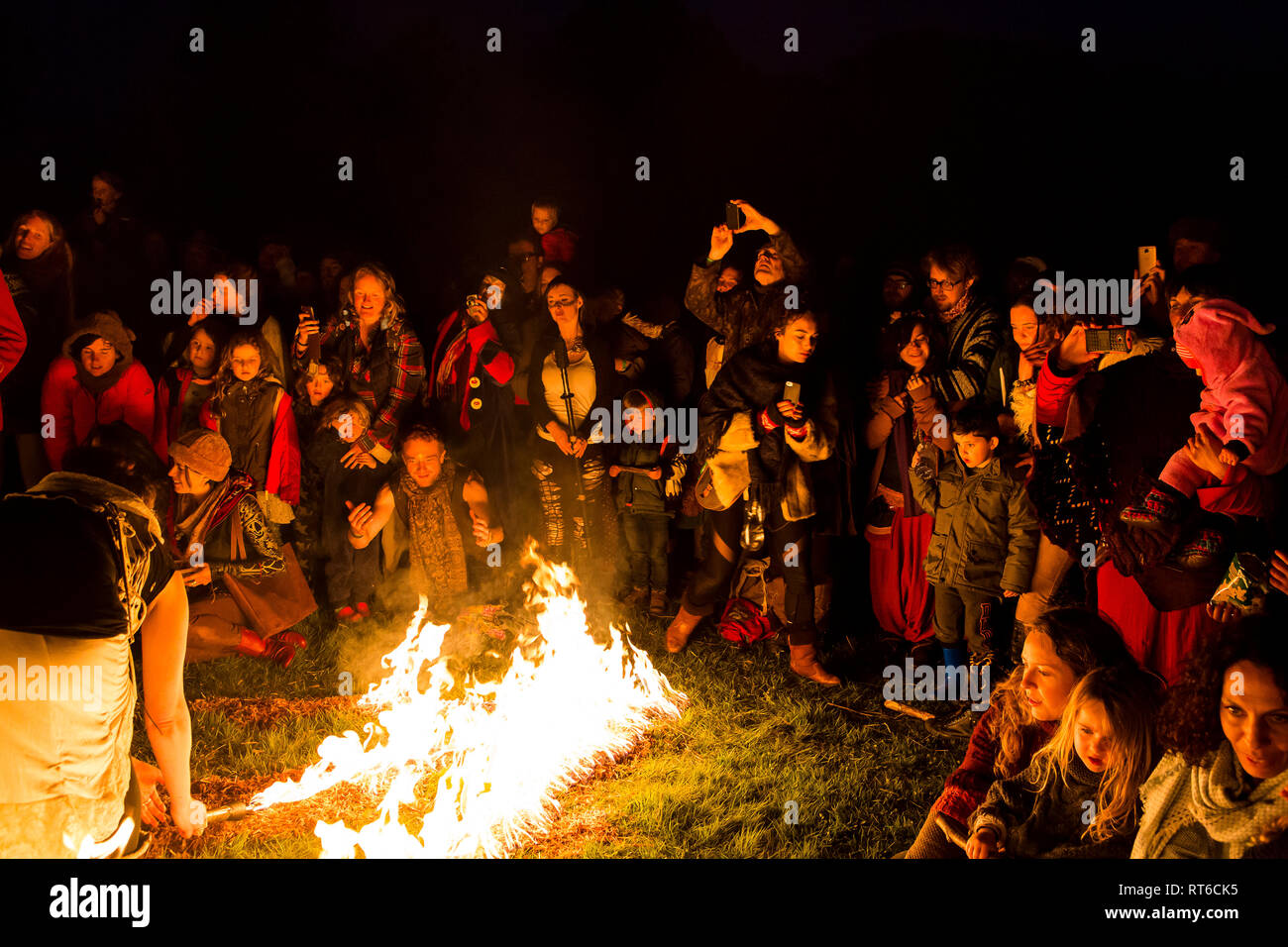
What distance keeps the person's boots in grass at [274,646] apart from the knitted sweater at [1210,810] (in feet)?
14.8

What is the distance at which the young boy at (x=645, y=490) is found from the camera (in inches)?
278

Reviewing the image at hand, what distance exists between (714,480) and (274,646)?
107 inches

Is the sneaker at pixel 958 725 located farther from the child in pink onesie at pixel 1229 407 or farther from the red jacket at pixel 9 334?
the red jacket at pixel 9 334

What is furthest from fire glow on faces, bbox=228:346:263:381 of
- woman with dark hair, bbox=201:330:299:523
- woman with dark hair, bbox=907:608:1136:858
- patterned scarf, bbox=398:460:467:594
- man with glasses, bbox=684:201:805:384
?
woman with dark hair, bbox=907:608:1136:858

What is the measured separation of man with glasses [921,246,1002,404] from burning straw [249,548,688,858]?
228 centimetres

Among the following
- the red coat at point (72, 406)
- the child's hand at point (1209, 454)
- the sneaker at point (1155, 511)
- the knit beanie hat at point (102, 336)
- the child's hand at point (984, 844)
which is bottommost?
the child's hand at point (984, 844)

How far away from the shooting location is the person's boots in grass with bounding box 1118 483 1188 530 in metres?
5.06

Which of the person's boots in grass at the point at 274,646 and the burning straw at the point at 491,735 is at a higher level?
Answer: the person's boots in grass at the point at 274,646

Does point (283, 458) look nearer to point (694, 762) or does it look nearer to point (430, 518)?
point (430, 518)

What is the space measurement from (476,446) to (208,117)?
9.28 feet

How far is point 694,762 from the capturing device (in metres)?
5.60

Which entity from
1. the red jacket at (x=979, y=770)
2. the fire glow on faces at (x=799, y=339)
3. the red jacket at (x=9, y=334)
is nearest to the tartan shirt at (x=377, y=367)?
the red jacket at (x=9, y=334)

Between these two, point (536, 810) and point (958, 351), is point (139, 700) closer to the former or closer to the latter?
point (536, 810)

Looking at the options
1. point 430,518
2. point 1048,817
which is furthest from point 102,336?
point 1048,817
